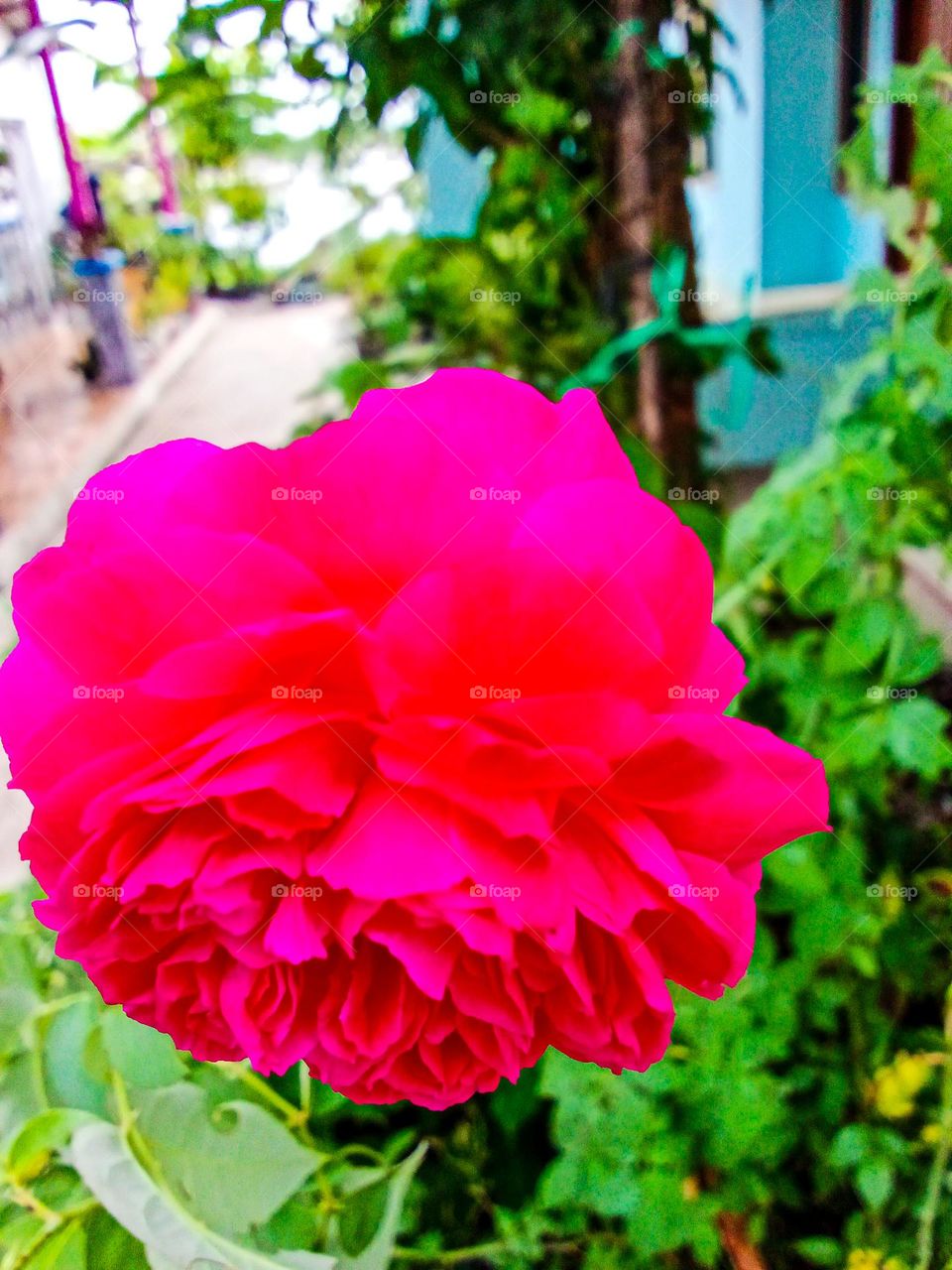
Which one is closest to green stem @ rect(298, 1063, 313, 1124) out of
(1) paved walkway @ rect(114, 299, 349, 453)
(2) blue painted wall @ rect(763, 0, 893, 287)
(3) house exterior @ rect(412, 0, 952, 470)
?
(1) paved walkway @ rect(114, 299, 349, 453)

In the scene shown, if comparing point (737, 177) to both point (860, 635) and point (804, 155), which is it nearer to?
point (804, 155)

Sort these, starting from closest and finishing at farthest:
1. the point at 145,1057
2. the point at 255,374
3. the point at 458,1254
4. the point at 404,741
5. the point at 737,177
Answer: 1. the point at 404,741
2. the point at 145,1057
3. the point at 458,1254
4. the point at 255,374
5. the point at 737,177

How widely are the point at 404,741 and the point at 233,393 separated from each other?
4.26 feet

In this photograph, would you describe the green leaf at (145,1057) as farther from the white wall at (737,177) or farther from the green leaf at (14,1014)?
the white wall at (737,177)

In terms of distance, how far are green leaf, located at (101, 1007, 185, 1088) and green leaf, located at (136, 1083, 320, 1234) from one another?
2 centimetres

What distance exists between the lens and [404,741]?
0.62 feet

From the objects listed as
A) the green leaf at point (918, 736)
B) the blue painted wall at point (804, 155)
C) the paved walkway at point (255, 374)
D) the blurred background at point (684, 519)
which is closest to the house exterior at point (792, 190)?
the blue painted wall at point (804, 155)

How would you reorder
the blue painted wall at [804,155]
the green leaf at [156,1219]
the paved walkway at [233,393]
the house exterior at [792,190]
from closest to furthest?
the green leaf at [156,1219] → the paved walkway at [233,393] → the house exterior at [792,190] → the blue painted wall at [804,155]

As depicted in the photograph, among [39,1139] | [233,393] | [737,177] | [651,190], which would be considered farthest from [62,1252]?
[737,177]

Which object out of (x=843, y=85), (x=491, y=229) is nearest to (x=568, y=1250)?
(x=491, y=229)

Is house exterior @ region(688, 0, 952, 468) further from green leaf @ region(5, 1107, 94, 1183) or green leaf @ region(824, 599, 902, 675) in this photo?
green leaf @ region(5, 1107, 94, 1183)

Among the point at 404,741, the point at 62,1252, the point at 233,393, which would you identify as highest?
the point at 404,741

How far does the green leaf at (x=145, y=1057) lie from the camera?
0.97 ft

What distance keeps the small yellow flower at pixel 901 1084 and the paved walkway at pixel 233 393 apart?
0.56m
